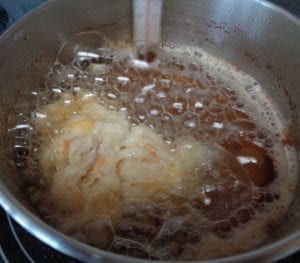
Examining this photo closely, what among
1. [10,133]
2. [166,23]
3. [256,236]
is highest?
[166,23]

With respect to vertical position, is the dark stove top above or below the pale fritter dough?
below

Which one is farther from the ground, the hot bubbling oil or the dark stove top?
the hot bubbling oil

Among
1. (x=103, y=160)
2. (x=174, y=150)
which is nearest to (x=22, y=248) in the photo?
(x=103, y=160)

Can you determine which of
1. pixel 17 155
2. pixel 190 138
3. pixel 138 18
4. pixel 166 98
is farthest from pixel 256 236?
pixel 138 18

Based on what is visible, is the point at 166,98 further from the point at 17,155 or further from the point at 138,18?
the point at 17,155

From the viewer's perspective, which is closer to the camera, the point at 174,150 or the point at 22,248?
the point at 22,248

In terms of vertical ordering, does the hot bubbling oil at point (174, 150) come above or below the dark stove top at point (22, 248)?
above

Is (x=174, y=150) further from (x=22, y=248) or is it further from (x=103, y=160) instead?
(x=22, y=248)

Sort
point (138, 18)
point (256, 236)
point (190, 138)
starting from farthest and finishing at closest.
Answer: point (138, 18) → point (190, 138) → point (256, 236)
